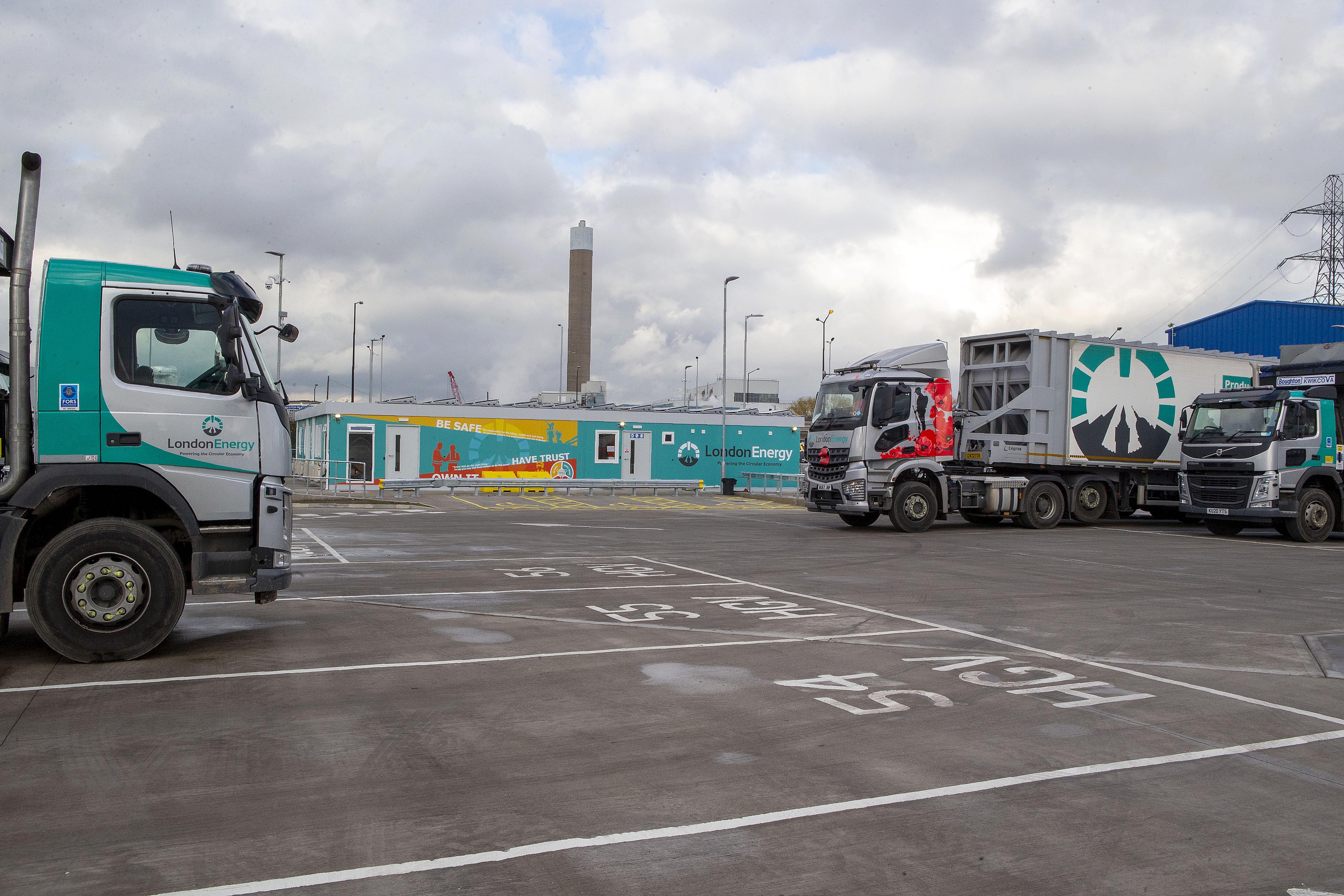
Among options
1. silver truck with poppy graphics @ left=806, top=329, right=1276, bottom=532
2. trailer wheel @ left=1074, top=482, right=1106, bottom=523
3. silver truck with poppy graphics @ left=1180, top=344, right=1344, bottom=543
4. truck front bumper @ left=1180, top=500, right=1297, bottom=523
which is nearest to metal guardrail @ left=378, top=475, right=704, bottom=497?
silver truck with poppy graphics @ left=806, top=329, right=1276, bottom=532

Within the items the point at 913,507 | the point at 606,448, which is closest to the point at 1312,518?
the point at 913,507

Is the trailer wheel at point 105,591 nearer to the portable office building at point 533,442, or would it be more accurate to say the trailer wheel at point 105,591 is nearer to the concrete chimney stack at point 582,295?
the portable office building at point 533,442

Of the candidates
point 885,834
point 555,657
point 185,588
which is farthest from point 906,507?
point 885,834

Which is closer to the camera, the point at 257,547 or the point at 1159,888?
the point at 1159,888

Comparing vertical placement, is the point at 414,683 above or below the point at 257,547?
below

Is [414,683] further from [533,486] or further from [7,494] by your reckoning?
[533,486]

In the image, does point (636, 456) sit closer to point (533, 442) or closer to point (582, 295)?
point (533, 442)

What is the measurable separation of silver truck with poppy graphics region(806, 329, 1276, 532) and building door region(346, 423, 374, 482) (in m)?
24.2

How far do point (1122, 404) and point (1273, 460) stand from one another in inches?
145

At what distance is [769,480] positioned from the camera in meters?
48.3

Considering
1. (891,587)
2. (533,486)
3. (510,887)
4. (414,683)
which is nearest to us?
(510,887)

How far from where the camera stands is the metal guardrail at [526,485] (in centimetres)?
4031

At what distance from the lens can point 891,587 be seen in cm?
1267

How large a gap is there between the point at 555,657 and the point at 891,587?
5940 mm
